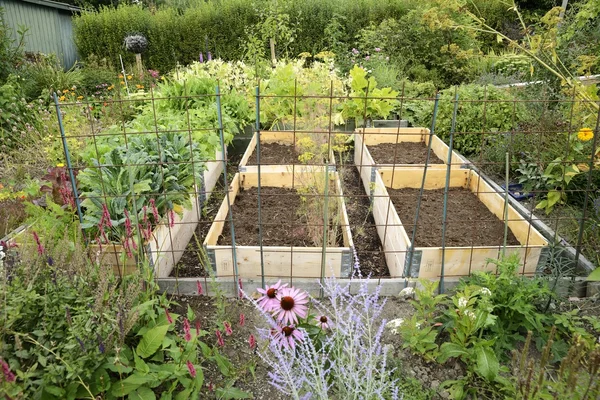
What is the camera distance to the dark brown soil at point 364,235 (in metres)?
3.09

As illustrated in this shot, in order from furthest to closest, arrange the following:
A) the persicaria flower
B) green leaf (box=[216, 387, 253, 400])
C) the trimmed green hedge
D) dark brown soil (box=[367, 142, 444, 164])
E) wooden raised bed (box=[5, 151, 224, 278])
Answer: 1. the trimmed green hedge
2. dark brown soil (box=[367, 142, 444, 164])
3. wooden raised bed (box=[5, 151, 224, 278])
4. green leaf (box=[216, 387, 253, 400])
5. the persicaria flower

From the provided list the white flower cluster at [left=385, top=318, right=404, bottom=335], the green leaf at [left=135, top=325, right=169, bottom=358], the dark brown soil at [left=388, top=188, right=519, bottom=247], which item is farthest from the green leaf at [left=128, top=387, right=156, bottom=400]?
the dark brown soil at [left=388, top=188, right=519, bottom=247]

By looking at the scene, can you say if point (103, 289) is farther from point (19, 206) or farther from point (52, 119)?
point (52, 119)

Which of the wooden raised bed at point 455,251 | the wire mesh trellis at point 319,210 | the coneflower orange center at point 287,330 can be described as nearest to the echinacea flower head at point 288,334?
the coneflower orange center at point 287,330

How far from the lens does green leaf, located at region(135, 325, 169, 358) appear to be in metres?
1.85

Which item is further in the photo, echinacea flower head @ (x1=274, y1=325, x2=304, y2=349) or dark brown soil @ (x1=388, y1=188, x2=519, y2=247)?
dark brown soil @ (x1=388, y1=188, x2=519, y2=247)

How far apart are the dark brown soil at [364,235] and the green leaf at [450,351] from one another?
58 cm

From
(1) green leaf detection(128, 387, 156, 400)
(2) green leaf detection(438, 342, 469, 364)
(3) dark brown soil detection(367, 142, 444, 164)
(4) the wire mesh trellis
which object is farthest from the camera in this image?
(3) dark brown soil detection(367, 142, 444, 164)

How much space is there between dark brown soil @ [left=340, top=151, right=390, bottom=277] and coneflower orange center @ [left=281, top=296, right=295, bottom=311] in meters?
0.78

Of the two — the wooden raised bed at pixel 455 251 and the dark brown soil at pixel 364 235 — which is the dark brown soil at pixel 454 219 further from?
the dark brown soil at pixel 364 235

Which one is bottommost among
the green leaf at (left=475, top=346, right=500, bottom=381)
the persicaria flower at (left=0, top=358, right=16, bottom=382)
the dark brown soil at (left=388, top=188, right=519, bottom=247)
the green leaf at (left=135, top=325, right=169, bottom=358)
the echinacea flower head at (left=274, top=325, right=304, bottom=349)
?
the green leaf at (left=475, top=346, right=500, bottom=381)

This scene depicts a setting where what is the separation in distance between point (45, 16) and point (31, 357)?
37.9 feet

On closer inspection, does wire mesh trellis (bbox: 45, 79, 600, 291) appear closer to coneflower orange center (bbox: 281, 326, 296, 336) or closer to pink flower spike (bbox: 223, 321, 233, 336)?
pink flower spike (bbox: 223, 321, 233, 336)

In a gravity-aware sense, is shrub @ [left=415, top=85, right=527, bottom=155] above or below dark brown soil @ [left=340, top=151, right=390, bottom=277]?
above
